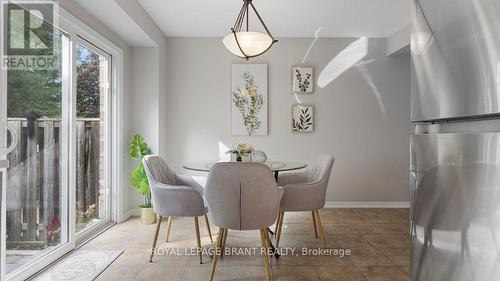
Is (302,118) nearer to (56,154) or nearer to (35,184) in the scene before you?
(56,154)

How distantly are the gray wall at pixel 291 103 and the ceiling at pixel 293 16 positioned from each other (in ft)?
0.92

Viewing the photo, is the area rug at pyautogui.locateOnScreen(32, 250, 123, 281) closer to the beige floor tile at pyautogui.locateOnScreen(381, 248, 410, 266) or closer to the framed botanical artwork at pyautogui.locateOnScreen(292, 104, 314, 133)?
the beige floor tile at pyautogui.locateOnScreen(381, 248, 410, 266)

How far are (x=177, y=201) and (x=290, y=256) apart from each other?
1.10 m

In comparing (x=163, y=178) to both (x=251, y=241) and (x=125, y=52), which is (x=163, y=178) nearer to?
(x=251, y=241)

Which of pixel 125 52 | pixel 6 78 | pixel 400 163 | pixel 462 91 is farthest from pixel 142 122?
pixel 462 91

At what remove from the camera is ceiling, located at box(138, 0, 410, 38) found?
350 cm

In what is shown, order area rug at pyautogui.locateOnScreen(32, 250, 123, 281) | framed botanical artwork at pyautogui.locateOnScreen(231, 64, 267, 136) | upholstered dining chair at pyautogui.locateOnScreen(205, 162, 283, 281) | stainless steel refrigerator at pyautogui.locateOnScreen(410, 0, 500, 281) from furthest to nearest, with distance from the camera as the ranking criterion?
framed botanical artwork at pyautogui.locateOnScreen(231, 64, 267, 136)
area rug at pyautogui.locateOnScreen(32, 250, 123, 281)
upholstered dining chair at pyautogui.locateOnScreen(205, 162, 283, 281)
stainless steel refrigerator at pyautogui.locateOnScreen(410, 0, 500, 281)

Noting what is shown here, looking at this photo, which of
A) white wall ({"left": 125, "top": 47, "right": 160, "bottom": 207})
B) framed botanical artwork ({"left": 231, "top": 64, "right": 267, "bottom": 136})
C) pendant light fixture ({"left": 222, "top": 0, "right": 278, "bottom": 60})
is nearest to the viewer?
pendant light fixture ({"left": 222, "top": 0, "right": 278, "bottom": 60})

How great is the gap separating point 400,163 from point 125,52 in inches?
163

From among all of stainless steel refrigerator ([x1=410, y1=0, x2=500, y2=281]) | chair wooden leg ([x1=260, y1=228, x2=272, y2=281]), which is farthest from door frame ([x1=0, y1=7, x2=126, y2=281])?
stainless steel refrigerator ([x1=410, y1=0, x2=500, y2=281])

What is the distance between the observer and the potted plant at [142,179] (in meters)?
3.84

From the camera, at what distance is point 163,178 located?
303 cm

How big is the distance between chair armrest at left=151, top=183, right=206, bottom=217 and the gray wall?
2.06 metres

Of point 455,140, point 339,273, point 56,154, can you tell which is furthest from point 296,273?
point 56,154
